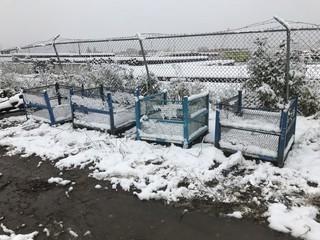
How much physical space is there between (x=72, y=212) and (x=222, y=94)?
4766mm

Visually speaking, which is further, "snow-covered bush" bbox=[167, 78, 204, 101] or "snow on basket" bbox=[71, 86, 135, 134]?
"snow-covered bush" bbox=[167, 78, 204, 101]

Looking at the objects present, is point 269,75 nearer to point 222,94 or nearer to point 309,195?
point 222,94

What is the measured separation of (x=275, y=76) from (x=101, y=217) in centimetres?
448

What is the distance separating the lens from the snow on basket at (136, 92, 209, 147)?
511cm

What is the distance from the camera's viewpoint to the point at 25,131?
693 centimetres

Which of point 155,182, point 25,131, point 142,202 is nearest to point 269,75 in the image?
point 155,182

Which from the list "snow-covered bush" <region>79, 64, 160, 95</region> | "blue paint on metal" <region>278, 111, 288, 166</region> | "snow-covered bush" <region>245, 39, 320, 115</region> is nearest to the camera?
"blue paint on metal" <region>278, 111, 288, 166</region>

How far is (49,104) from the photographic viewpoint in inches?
275

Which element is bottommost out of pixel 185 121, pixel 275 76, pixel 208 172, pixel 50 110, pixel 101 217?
pixel 101 217

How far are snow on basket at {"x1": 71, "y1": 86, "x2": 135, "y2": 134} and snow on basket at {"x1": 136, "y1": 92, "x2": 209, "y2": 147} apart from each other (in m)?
0.75

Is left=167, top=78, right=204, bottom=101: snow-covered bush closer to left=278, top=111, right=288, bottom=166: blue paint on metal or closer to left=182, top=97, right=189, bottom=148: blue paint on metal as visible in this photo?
left=182, top=97, right=189, bottom=148: blue paint on metal

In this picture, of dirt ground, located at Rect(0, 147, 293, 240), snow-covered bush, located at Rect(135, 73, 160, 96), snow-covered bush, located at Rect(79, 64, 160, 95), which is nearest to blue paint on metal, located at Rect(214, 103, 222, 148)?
dirt ground, located at Rect(0, 147, 293, 240)

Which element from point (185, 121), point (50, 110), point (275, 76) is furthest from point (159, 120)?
point (50, 110)

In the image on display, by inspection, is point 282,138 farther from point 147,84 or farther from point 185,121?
point 147,84
